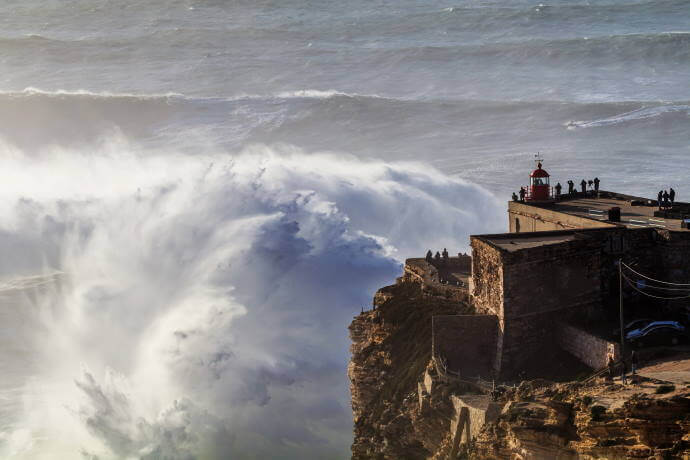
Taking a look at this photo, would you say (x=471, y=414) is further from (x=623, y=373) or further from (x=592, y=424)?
(x=592, y=424)

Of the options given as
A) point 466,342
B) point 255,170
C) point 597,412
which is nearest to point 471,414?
point 466,342

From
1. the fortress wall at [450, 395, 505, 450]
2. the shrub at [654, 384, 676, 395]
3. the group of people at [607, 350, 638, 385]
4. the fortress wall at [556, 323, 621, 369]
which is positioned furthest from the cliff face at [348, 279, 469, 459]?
the shrub at [654, 384, 676, 395]

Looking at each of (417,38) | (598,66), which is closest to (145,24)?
(417,38)

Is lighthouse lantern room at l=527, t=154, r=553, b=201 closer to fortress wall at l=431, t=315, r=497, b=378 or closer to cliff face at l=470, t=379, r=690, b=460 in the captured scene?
fortress wall at l=431, t=315, r=497, b=378

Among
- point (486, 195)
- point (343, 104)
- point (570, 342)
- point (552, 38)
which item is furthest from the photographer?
point (552, 38)

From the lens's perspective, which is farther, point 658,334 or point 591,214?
point 591,214

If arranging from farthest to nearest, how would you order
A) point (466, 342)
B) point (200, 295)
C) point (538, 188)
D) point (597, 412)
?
1. point (200, 295)
2. point (538, 188)
3. point (466, 342)
4. point (597, 412)

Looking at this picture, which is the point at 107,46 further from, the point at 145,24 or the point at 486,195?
the point at 486,195
